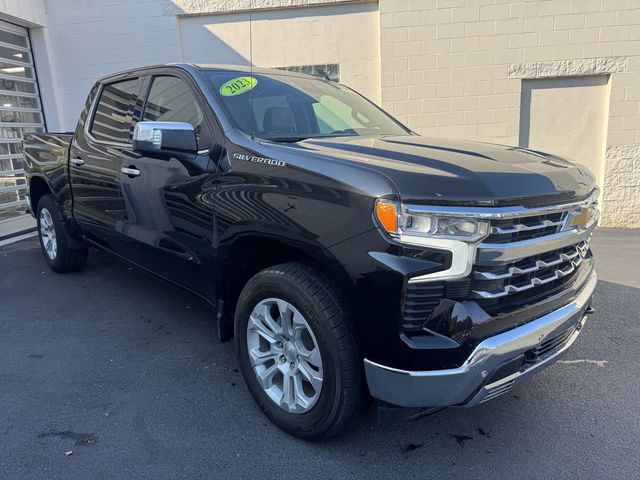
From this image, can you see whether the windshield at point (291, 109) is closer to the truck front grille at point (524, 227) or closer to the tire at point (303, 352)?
the tire at point (303, 352)

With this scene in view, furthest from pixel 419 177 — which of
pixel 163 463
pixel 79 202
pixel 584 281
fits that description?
pixel 79 202

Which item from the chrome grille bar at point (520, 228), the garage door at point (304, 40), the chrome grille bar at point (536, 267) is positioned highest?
the garage door at point (304, 40)

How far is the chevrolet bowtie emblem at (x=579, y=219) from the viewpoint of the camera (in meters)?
2.41

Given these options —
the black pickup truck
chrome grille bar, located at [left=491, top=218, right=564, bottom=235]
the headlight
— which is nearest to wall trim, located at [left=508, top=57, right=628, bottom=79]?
the black pickup truck

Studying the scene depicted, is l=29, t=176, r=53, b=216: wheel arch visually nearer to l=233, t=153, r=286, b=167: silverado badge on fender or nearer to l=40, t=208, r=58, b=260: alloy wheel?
l=40, t=208, r=58, b=260: alloy wheel

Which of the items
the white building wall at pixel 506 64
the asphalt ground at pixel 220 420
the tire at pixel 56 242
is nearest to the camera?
the asphalt ground at pixel 220 420

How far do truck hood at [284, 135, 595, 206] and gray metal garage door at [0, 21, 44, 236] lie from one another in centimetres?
721

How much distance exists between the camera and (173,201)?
317 centimetres

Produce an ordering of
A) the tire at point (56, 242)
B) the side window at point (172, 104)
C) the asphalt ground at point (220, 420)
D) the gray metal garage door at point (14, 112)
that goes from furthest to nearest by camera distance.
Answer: the gray metal garage door at point (14, 112) < the tire at point (56, 242) < the side window at point (172, 104) < the asphalt ground at point (220, 420)

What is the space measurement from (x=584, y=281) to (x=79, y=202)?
4080mm

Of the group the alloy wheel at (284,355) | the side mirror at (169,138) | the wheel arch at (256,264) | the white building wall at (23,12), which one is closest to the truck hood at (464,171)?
the wheel arch at (256,264)

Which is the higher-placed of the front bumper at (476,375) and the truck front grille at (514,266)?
the truck front grille at (514,266)

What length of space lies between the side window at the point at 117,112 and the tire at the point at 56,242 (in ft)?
3.90

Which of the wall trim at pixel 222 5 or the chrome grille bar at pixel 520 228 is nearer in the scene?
the chrome grille bar at pixel 520 228
